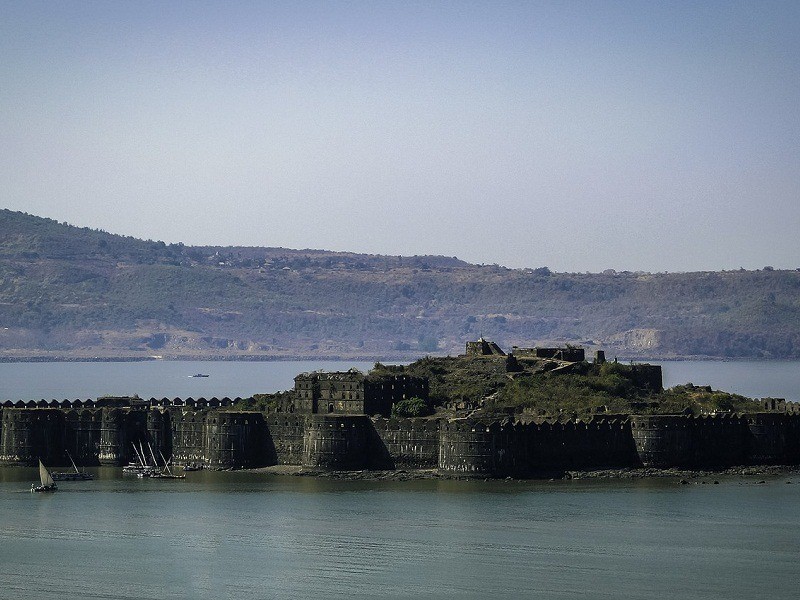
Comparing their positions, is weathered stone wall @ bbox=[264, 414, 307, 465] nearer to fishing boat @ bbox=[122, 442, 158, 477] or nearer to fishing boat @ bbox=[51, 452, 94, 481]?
fishing boat @ bbox=[122, 442, 158, 477]

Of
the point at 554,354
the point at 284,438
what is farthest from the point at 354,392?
the point at 554,354

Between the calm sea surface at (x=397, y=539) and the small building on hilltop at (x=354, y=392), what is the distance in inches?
313

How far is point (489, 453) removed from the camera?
107m

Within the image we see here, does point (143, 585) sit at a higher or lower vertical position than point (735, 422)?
lower

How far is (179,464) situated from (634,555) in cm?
3907

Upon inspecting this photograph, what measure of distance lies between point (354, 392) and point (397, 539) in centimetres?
2897

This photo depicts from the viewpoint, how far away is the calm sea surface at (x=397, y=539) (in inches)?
3105

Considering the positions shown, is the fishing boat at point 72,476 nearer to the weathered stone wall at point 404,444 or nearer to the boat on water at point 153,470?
the boat on water at point 153,470

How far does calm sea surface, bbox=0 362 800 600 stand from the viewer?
78.9m

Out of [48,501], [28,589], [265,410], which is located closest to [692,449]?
[265,410]

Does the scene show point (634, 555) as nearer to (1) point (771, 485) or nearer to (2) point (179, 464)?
(1) point (771, 485)

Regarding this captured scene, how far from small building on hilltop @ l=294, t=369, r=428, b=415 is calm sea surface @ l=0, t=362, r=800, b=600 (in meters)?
7.96

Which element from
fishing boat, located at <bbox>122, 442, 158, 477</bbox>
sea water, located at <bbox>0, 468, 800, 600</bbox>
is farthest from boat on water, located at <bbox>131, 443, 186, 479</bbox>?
sea water, located at <bbox>0, 468, 800, 600</bbox>

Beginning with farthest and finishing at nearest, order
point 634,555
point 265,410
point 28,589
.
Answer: point 265,410 → point 634,555 → point 28,589
